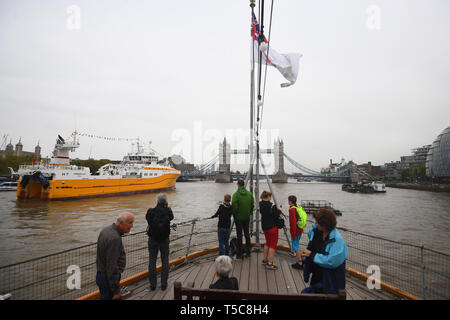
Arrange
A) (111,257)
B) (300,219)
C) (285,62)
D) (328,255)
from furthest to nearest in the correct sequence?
(285,62), (300,219), (111,257), (328,255)

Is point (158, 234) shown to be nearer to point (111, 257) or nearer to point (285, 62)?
point (111, 257)

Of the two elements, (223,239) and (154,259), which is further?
(223,239)

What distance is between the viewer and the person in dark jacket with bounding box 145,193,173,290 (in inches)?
140

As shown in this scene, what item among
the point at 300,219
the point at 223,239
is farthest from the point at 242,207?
the point at 300,219

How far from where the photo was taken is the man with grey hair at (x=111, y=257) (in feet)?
8.22

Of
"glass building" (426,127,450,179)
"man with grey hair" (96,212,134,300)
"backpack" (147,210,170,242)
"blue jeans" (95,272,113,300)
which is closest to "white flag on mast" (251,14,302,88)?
"backpack" (147,210,170,242)

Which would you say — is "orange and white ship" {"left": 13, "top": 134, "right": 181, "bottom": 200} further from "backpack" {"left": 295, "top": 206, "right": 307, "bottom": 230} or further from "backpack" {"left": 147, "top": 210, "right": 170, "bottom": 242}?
"backpack" {"left": 295, "top": 206, "right": 307, "bottom": 230}

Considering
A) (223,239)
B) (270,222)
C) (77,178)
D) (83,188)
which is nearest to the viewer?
(270,222)

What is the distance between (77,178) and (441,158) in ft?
292

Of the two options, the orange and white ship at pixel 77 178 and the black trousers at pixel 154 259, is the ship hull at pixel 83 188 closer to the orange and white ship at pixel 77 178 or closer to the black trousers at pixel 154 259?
the orange and white ship at pixel 77 178

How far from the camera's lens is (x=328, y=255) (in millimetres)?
2229

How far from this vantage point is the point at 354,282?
396cm

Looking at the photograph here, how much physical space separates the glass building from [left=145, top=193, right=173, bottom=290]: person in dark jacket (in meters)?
86.9
